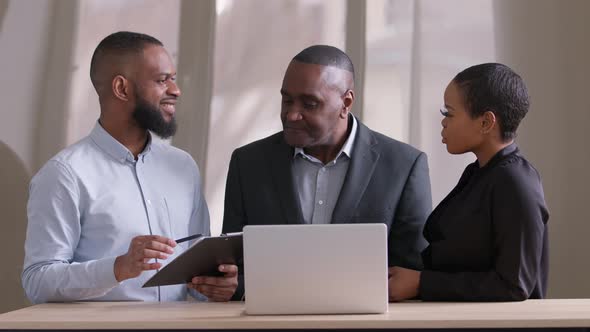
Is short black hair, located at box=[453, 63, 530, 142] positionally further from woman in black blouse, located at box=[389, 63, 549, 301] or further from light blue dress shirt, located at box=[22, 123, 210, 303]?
light blue dress shirt, located at box=[22, 123, 210, 303]

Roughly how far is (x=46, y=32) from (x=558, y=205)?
213cm

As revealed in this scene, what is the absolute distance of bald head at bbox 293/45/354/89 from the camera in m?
2.71

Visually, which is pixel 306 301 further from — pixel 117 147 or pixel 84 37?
pixel 84 37

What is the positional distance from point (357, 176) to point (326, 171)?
0.12 m

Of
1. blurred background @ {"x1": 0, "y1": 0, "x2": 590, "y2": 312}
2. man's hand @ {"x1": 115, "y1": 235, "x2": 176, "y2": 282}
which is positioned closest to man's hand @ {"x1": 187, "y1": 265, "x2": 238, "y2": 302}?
man's hand @ {"x1": 115, "y1": 235, "x2": 176, "y2": 282}

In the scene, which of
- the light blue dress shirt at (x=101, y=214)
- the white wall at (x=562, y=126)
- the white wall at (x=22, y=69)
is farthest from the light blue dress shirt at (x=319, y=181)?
the white wall at (x=22, y=69)

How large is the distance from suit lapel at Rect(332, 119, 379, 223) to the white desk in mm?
565

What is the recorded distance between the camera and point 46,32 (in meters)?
3.37

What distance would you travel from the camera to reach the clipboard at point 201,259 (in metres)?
2.11

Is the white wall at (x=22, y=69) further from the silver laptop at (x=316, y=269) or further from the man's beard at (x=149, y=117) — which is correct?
the silver laptop at (x=316, y=269)

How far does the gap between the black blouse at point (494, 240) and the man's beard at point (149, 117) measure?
921mm

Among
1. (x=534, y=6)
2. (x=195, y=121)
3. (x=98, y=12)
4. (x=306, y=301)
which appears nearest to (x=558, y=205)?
(x=534, y=6)

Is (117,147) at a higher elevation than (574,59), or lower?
lower

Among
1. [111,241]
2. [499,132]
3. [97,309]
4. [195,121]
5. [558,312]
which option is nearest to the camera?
[558,312]
